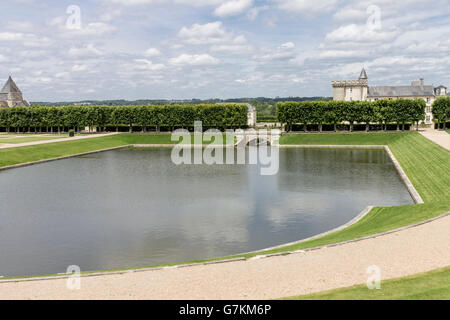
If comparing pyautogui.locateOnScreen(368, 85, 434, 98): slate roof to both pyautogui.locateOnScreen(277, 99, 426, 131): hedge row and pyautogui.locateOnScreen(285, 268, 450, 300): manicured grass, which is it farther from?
pyautogui.locateOnScreen(285, 268, 450, 300): manicured grass

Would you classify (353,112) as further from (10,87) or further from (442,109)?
(10,87)

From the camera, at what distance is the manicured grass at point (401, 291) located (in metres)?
12.0

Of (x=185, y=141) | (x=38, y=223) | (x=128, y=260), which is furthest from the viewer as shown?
(x=185, y=141)

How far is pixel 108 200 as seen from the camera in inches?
1293

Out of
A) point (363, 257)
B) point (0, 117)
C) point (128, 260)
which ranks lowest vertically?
point (128, 260)

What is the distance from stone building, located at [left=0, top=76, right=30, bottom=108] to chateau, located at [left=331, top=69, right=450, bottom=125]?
342 feet

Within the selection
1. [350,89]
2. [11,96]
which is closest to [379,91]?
[350,89]

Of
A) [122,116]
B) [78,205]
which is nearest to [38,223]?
[78,205]

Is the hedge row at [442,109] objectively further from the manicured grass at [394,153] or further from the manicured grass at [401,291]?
the manicured grass at [401,291]

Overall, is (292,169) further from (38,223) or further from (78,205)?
(38,223)

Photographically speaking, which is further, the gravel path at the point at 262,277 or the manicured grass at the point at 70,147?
the manicured grass at the point at 70,147

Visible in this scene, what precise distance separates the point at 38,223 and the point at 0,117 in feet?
272

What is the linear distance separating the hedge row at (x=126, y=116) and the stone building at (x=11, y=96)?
51690 millimetres

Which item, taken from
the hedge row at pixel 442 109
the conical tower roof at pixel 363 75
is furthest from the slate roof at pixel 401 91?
the hedge row at pixel 442 109
